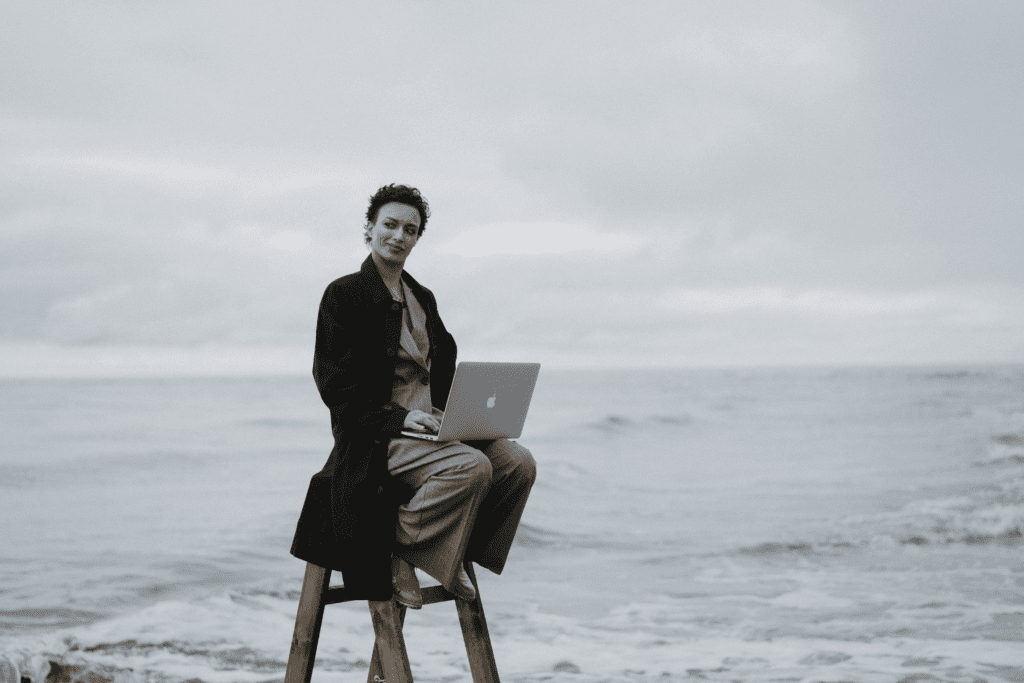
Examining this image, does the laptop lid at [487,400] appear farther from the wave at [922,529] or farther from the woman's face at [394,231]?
the wave at [922,529]

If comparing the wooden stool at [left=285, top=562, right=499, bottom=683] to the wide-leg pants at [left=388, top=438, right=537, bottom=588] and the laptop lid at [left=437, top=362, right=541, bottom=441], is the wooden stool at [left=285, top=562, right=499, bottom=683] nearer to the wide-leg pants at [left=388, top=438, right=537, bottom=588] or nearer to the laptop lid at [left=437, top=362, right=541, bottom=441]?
the wide-leg pants at [left=388, top=438, right=537, bottom=588]

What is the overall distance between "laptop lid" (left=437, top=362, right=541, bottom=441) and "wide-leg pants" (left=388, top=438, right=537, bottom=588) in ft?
0.21

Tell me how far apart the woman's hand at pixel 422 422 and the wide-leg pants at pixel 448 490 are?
0.07m

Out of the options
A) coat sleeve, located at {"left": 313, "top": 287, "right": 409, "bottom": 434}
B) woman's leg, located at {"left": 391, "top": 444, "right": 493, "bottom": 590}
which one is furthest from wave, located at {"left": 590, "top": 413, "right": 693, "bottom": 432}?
coat sleeve, located at {"left": 313, "top": 287, "right": 409, "bottom": 434}

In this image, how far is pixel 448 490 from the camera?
8.70ft

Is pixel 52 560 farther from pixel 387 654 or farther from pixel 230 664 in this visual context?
pixel 387 654

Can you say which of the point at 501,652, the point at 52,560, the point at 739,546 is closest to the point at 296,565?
the point at 52,560

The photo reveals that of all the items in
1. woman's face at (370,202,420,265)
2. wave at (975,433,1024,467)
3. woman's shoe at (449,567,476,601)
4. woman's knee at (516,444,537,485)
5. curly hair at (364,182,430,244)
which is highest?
curly hair at (364,182,430,244)

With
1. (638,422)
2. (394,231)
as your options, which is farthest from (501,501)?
(638,422)

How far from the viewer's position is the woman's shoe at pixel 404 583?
2736 millimetres

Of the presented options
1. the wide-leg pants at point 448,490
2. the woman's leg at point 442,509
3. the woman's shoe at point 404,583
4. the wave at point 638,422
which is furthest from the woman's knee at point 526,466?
the wave at point 638,422

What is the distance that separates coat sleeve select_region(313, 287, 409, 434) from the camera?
266 centimetres

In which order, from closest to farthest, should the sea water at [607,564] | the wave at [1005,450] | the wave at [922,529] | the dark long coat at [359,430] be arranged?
the dark long coat at [359,430] → the sea water at [607,564] → the wave at [922,529] → the wave at [1005,450]

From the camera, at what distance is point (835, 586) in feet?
23.4
